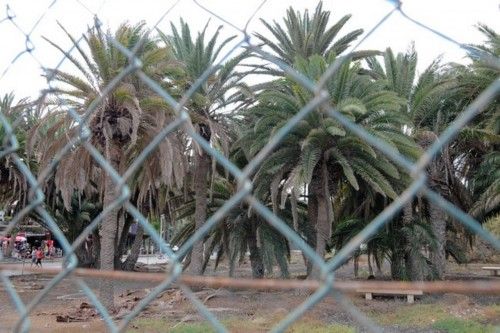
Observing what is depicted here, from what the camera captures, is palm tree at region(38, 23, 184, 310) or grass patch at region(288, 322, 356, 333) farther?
palm tree at region(38, 23, 184, 310)

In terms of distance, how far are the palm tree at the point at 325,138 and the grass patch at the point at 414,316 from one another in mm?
2447

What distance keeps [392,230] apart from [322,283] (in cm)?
1619

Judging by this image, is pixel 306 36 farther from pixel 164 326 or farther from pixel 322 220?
pixel 164 326

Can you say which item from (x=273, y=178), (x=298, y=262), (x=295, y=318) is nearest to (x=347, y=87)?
(x=273, y=178)

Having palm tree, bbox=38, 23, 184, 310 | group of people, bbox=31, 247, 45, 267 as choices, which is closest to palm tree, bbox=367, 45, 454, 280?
palm tree, bbox=38, 23, 184, 310

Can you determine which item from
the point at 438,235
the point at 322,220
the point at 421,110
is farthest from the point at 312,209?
the point at 421,110

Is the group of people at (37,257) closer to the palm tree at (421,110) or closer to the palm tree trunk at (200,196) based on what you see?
the palm tree trunk at (200,196)

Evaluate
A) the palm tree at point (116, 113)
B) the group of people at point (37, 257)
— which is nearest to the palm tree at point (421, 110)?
the palm tree at point (116, 113)

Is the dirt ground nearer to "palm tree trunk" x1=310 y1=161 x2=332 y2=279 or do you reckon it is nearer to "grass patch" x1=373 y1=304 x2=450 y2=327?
"grass patch" x1=373 y1=304 x2=450 y2=327

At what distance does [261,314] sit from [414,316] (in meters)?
2.99

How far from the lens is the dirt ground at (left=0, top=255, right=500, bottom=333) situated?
10.4m

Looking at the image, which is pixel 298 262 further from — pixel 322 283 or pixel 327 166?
pixel 322 283

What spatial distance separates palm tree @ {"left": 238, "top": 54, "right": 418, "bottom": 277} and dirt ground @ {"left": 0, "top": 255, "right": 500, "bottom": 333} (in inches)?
94.1

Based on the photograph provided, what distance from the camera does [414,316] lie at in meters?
11.8
